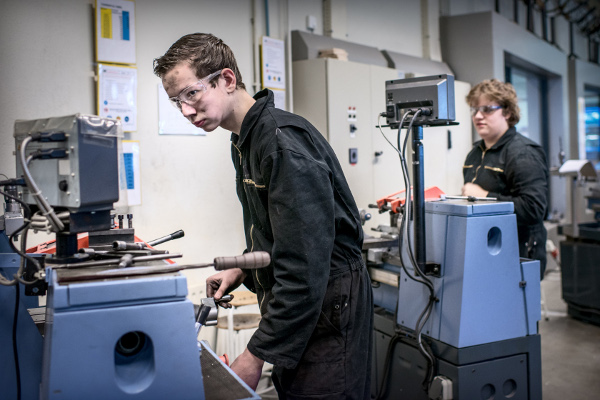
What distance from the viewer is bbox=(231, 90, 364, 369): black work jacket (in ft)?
3.59

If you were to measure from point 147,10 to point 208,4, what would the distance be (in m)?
0.40

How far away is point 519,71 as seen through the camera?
5.98 m

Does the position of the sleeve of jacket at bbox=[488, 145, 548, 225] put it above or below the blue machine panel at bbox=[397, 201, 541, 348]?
above

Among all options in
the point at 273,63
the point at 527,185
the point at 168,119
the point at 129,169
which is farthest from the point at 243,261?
the point at 273,63

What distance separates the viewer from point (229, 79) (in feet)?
4.16

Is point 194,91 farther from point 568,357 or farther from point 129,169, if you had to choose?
point 568,357

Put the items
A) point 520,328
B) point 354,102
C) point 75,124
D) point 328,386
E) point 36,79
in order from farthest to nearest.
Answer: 1. point 354,102
2. point 36,79
3. point 520,328
4. point 328,386
5. point 75,124

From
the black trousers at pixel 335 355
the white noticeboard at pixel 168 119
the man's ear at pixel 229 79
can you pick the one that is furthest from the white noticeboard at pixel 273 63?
the black trousers at pixel 335 355

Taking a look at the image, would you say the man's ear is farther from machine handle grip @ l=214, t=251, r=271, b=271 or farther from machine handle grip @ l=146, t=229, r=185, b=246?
machine handle grip @ l=214, t=251, r=271, b=271

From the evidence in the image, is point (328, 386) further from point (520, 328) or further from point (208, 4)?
point (208, 4)

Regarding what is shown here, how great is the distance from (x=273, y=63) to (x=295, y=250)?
7.67 feet

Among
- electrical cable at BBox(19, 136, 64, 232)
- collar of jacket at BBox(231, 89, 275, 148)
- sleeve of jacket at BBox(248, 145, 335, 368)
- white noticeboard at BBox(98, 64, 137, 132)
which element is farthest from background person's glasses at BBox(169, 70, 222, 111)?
white noticeboard at BBox(98, 64, 137, 132)

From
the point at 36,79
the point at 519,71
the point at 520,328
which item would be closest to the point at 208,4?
the point at 36,79

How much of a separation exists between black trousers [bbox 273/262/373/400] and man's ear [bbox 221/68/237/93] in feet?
1.63
